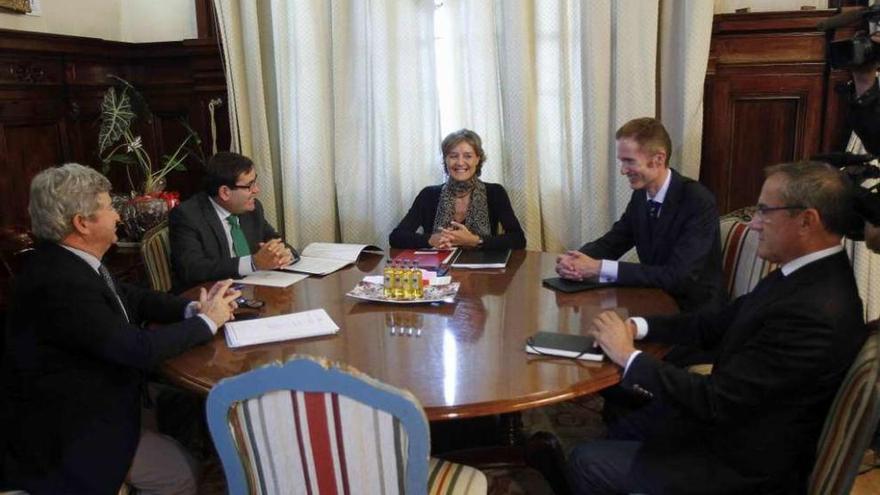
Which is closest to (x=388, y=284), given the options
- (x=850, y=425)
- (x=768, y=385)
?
(x=768, y=385)

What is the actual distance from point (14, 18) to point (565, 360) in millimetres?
2624

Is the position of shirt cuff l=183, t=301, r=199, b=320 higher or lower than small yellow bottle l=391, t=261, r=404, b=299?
lower

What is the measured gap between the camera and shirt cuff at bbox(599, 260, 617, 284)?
216 cm

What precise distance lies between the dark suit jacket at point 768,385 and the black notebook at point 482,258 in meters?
0.95

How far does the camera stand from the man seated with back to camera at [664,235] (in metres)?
2.15

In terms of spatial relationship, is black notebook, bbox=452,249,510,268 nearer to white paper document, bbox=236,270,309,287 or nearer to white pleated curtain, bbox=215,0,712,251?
white paper document, bbox=236,270,309,287

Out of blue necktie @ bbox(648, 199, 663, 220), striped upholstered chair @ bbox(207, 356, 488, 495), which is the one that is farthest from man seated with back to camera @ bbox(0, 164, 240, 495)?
blue necktie @ bbox(648, 199, 663, 220)

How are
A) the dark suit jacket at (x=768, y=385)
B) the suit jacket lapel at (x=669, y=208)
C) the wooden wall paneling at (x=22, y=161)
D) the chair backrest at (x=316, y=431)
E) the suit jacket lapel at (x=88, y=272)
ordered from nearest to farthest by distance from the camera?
the chair backrest at (x=316, y=431) < the dark suit jacket at (x=768, y=385) < the suit jacket lapel at (x=88, y=272) < the suit jacket lapel at (x=669, y=208) < the wooden wall paneling at (x=22, y=161)

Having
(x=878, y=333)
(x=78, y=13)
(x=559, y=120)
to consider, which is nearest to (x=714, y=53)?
(x=559, y=120)

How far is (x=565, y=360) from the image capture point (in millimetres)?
1568

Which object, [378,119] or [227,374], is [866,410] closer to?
[227,374]

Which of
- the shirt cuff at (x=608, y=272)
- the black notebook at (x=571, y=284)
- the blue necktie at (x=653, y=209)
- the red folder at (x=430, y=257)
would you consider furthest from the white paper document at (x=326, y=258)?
the blue necktie at (x=653, y=209)

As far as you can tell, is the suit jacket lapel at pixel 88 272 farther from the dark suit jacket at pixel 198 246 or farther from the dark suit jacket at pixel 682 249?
the dark suit jacket at pixel 682 249

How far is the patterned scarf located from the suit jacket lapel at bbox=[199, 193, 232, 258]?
0.87m
